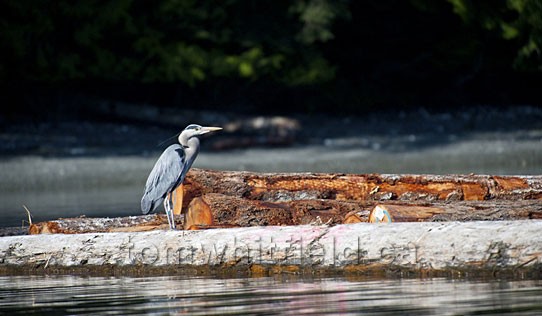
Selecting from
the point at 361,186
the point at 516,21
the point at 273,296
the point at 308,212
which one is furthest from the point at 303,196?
the point at 516,21

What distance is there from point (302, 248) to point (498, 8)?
18.7 meters

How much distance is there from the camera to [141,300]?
7.34 m

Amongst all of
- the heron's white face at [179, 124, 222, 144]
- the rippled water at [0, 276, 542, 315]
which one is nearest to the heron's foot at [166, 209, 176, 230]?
the heron's white face at [179, 124, 222, 144]

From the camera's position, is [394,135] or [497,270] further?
[394,135]

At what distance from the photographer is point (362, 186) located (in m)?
10.3

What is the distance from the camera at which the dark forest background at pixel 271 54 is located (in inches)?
912

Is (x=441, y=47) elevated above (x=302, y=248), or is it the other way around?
(x=441, y=47)

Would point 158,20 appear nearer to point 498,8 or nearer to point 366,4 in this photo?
point 366,4

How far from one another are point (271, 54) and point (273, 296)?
18193 millimetres

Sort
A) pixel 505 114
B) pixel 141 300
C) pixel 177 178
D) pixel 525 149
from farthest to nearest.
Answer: pixel 505 114, pixel 525 149, pixel 177 178, pixel 141 300

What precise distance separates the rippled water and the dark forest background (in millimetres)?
15074

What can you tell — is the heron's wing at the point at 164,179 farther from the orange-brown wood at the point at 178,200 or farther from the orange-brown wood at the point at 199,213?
the orange-brown wood at the point at 178,200

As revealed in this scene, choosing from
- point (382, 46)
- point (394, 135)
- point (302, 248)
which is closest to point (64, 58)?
point (394, 135)

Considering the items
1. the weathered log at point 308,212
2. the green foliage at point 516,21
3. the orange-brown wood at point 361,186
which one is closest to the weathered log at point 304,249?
the weathered log at point 308,212
